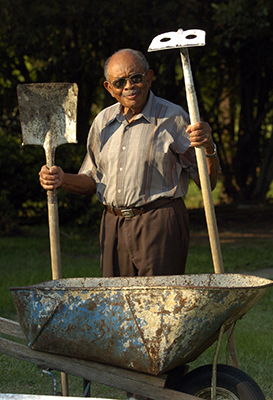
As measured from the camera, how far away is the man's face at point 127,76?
296 centimetres

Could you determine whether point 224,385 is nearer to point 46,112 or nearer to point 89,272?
point 46,112

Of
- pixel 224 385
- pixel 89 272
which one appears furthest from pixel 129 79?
pixel 89 272

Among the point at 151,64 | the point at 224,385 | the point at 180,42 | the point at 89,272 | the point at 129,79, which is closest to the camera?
the point at 224,385

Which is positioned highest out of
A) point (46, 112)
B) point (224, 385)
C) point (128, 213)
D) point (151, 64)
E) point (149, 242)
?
point (151, 64)

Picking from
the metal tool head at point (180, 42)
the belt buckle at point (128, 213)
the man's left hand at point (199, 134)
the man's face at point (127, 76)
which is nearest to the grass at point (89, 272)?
the belt buckle at point (128, 213)

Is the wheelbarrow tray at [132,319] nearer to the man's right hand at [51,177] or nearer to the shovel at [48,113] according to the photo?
the man's right hand at [51,177]

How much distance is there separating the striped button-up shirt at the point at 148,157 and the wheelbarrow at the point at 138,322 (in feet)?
2.53

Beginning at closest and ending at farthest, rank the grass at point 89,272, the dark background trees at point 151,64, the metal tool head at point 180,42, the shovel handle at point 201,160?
the metal tool head at point 180,42 → the shovel handle at point 201,160 → the grass at point 89,272 → the dark background trees at point 151,64

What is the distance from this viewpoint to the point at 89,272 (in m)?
6.48

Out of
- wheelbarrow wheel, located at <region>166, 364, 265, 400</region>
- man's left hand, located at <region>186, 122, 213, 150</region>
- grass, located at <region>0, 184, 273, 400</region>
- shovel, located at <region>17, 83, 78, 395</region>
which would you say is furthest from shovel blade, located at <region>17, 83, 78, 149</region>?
grass, located at <region>0, 184, 273, 400</region>

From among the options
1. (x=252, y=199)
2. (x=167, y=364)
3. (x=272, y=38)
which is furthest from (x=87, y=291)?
(x=252, y=199)

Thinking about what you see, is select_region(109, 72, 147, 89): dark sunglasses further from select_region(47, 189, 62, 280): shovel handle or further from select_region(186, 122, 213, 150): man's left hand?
select_region(47, 189, 62, 280): shovel handle

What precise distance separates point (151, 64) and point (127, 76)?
252 inches

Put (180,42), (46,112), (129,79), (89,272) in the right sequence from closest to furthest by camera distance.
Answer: (180,42) → (129,79) → (46,112) → (89,272)
